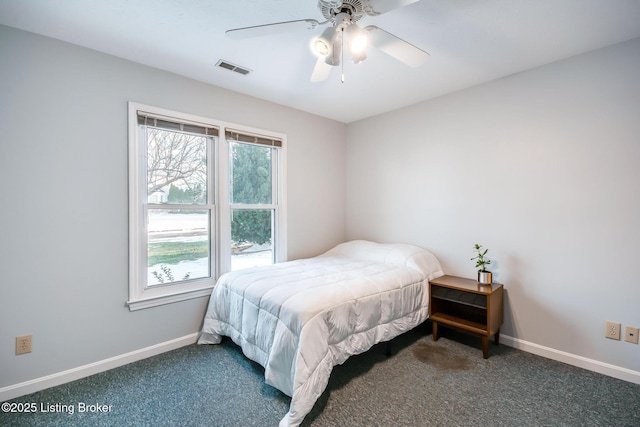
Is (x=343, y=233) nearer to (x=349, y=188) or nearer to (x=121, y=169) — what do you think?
(x=349, y=188)

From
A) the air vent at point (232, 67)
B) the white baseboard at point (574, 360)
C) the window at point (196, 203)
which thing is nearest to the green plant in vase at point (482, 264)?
the white baseboard at point (574, 360)

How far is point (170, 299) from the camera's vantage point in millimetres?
2494

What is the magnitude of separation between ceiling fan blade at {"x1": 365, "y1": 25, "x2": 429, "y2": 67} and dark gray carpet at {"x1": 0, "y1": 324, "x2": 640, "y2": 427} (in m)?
2.17

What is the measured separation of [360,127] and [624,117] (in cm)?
251

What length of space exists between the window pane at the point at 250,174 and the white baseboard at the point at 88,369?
141 centimetres

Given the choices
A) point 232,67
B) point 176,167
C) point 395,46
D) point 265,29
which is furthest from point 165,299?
point 395,46

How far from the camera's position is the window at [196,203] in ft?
7.82

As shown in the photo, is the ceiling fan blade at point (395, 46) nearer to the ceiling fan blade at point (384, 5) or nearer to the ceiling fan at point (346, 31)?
the ceiling fan at point (346, 31)

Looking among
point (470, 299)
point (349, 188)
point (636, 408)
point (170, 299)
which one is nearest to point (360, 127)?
point (349, 188)

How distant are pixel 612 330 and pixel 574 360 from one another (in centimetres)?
36

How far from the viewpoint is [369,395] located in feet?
6.18

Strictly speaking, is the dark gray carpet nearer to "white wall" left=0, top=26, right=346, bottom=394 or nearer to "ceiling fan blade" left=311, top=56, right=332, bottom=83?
"white wall" left=0, top=26, right=346, bottom=394

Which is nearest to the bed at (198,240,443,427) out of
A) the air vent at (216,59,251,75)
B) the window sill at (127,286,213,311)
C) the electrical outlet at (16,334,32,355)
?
the window sill at (127,286,213,311)

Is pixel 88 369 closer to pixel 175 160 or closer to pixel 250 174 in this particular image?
pixel 175 160
